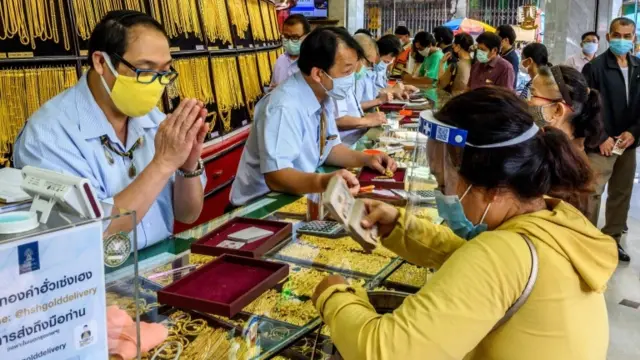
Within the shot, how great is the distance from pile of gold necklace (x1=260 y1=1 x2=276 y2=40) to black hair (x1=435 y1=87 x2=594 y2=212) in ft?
20.1

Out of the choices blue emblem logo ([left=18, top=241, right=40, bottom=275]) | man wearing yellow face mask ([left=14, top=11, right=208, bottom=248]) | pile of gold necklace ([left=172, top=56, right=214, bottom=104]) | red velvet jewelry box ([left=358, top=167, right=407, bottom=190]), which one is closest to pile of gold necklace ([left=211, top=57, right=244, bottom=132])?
pile of gold necklace ([left=172, top=56, right=214, bottom=104])

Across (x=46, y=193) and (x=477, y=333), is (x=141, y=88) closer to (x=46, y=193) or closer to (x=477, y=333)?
(x=46, y=193)

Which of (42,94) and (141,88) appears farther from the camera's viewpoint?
(42,94)

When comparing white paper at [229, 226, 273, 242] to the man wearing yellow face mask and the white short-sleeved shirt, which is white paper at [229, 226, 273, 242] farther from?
the white short-sleeved shirt

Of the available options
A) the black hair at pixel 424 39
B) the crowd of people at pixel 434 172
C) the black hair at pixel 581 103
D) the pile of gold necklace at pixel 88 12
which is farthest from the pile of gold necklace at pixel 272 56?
the black hair at pixel 581 103

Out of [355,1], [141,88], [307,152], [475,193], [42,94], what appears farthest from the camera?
[355,1]

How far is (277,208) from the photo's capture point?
7.91ft

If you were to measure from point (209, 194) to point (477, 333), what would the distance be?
12.4ft

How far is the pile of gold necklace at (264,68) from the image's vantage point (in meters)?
6.62

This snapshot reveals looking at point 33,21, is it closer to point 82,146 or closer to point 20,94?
point 20,94

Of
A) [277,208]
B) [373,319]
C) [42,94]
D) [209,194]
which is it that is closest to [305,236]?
[277,208]

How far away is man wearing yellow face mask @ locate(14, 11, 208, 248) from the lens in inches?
69.9

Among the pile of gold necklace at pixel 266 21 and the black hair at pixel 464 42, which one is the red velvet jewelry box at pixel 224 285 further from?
the black hair at pixel 464 42

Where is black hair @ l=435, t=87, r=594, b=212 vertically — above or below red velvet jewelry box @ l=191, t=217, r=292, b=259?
above
